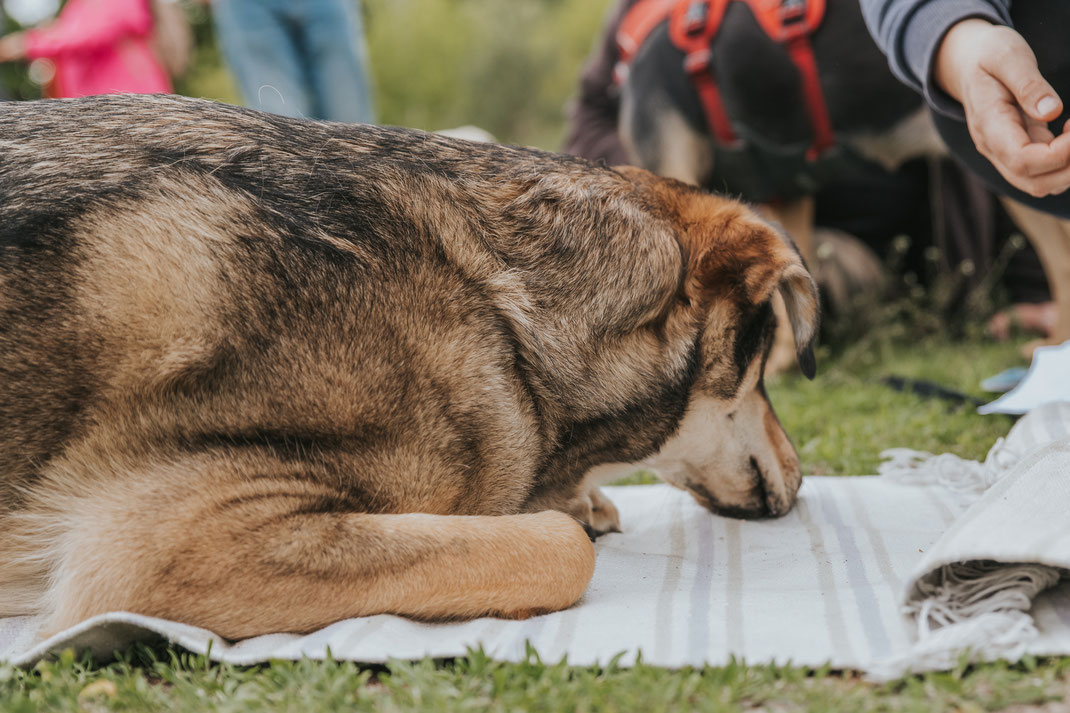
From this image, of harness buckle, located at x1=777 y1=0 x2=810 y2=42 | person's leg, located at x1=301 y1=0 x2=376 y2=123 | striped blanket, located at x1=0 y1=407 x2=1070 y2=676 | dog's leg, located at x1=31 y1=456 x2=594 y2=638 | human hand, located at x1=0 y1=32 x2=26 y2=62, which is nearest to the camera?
striped blanket, located at x1=0 y1=407 x2=1070 y2=676

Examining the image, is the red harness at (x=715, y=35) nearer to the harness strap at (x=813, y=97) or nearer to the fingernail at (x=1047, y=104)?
the harness strap at (x=813, y=97)

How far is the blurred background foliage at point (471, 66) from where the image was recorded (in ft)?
82.2

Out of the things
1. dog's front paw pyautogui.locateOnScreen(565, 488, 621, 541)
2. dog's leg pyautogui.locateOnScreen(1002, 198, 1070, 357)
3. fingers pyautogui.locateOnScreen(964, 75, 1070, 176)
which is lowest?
dog's leg pyautogui.locateOnScreen(1002, 198, 1070, 357)

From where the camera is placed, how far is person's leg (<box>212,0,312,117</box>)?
17.8 feet

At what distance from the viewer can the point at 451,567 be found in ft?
6.82

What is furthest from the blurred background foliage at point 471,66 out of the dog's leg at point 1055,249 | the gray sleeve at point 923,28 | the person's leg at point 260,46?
the gray sleeve at point 923,28

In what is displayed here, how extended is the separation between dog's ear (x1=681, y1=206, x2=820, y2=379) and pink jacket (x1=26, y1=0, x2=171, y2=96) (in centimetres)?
485

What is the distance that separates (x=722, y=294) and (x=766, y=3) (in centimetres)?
263

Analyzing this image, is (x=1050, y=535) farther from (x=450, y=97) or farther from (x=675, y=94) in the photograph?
(x=450, y=97)

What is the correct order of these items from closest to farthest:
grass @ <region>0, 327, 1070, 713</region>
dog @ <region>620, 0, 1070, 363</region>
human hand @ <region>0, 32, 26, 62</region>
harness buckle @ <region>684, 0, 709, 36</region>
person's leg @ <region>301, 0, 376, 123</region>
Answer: grass @ <region>0, 327, 1070, 713</region> < dog @ <region>620, 0, 1070, 363</region> < harness buckle @ <region>684, 0, 709, 36</region> < person's leg @ <region>301, 0, 376, 123</region> < human hand @ <region>0, 32, 26, 62</region>

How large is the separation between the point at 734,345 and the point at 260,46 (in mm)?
4041

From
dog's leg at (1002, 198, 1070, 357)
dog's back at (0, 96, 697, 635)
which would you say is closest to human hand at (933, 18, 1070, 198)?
dog's back at (0, 96, 697, 635)

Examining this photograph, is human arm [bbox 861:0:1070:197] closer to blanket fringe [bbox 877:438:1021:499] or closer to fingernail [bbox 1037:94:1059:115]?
fingernail [bbox 1037:94:1059:115]

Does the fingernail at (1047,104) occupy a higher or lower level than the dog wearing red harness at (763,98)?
higher
